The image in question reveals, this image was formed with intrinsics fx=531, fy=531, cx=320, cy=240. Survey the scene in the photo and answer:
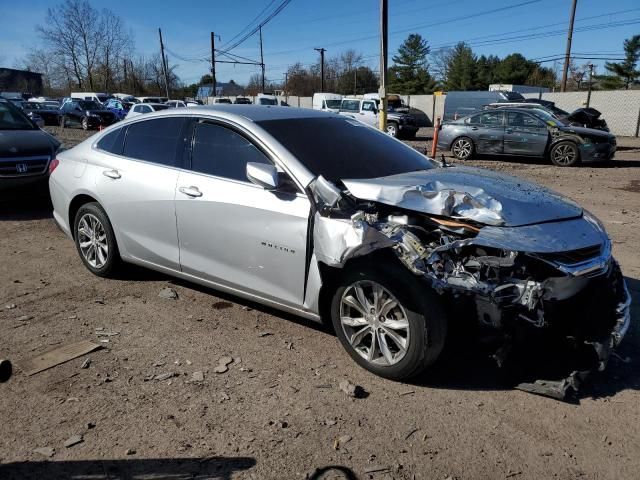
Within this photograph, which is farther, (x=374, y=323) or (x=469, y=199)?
(x=374, y=323)

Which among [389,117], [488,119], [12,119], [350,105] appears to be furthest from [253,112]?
[350,105]

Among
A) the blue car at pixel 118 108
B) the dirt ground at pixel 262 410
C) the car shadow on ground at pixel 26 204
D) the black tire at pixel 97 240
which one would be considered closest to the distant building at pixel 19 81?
the blue car at pixel 118 108

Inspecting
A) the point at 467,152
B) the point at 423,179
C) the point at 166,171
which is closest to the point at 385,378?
the point at 423,179

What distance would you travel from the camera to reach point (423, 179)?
356 centimetres

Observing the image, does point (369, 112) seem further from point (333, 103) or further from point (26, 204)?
point (26, 204)

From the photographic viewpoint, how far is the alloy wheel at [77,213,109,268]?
197 inches

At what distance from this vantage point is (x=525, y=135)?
1484 centimetres

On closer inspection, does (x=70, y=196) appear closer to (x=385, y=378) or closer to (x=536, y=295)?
(x=385, y=378)

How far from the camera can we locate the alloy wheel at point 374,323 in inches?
126

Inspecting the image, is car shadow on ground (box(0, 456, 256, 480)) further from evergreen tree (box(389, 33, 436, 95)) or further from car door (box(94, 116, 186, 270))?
evergreen tree (box(389, 33, 436, 95))

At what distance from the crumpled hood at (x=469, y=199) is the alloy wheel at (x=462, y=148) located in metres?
12.7

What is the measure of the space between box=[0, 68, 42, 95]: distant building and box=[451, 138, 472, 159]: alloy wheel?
78.6m

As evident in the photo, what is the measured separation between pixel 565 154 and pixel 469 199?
12.7 metres

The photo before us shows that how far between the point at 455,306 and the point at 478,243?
0.41m
